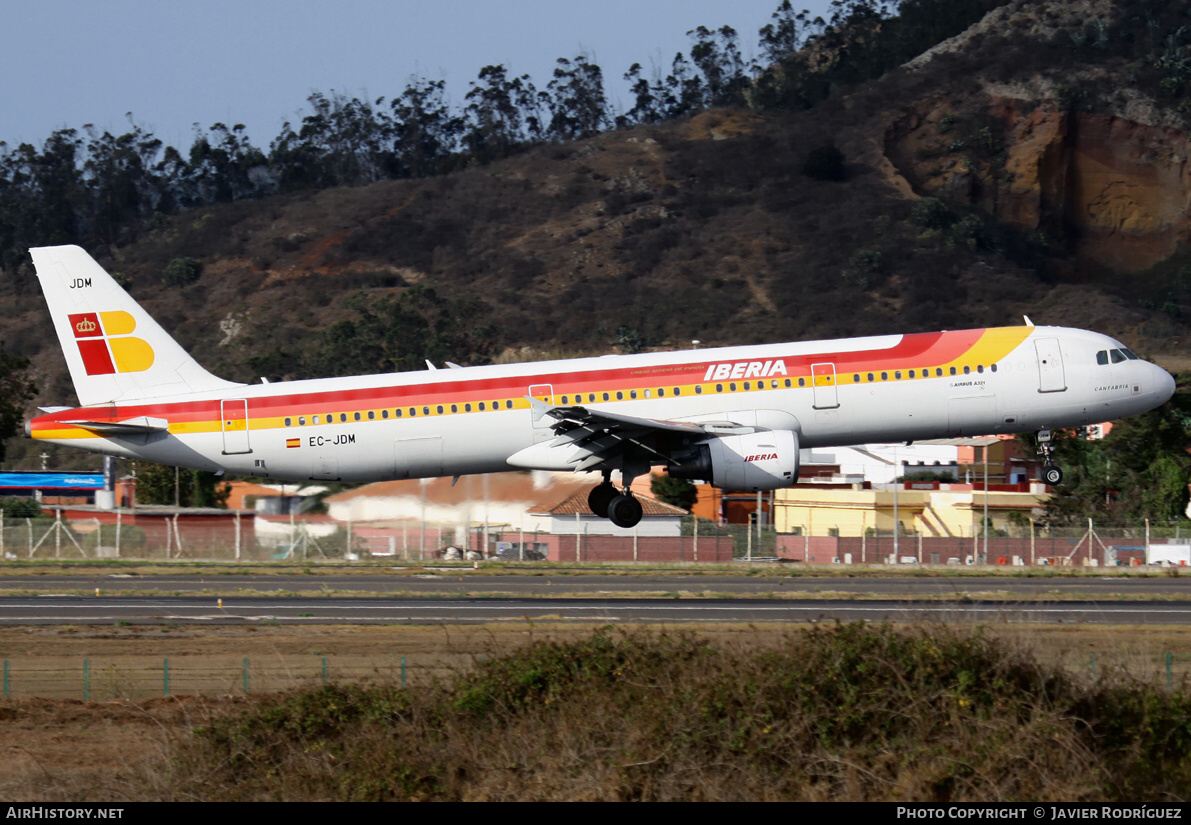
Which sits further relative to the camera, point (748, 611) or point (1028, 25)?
point (1028, 25)

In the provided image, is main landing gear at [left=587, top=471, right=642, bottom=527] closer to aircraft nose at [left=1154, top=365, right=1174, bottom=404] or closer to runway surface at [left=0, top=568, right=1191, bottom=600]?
runway surface at [left=0, top=568, right=1191, bottom=600]

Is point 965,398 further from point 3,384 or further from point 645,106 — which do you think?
point 645,106

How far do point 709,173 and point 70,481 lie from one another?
85.2 metres

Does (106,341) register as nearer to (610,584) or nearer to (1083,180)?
(610,584)

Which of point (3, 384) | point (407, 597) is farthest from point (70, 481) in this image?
point (407, 597)

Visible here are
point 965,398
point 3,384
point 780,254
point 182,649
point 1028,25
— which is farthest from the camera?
point 1028,25

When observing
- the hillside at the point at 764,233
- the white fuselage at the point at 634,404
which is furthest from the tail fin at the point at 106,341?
the hillside at the point at 764,233

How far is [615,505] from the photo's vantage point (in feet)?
104

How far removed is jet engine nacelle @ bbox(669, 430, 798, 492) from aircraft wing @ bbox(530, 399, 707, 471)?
0.54 meters

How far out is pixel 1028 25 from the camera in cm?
16050

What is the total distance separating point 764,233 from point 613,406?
11091 centimetres

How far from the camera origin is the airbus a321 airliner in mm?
30844

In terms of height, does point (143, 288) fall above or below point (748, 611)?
above

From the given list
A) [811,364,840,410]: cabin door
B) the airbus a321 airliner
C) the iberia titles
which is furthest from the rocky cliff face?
the iberia titles
